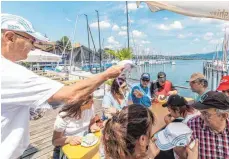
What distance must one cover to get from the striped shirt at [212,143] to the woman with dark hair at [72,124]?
4.28 ft

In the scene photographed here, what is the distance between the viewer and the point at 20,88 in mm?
1070

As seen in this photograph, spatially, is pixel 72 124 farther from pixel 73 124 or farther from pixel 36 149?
pixel 36 149

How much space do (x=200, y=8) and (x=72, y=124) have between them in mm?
1959

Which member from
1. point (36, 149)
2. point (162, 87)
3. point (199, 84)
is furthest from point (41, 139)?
point (199, 84)

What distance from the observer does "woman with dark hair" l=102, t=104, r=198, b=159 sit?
122 centimetres

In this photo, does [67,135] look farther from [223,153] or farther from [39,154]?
[223,153]

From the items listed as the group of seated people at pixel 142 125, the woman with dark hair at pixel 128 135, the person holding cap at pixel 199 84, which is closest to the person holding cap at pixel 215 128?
the group of seated people at pixel 142 125

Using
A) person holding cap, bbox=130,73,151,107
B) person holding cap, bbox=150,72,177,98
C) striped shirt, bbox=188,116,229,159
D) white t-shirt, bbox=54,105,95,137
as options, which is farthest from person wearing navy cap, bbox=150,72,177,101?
striped shirt, bbox=188,116,229,159

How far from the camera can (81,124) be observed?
2.61 metres

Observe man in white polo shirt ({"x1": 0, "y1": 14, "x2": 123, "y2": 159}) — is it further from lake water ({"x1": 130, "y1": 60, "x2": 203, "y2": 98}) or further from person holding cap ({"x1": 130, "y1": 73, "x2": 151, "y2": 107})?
person holding cap ({"x1": 130, "y1": 73, "x2": 151, "y2": 107})

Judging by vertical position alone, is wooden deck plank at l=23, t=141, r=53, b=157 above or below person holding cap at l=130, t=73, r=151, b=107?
below

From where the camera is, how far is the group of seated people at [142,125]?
4.12 ft

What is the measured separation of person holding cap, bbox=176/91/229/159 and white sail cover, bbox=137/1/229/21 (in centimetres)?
76

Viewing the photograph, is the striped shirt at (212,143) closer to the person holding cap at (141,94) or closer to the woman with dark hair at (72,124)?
the woman with dark hair at (72,124)
